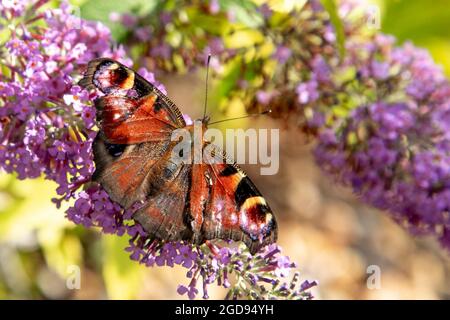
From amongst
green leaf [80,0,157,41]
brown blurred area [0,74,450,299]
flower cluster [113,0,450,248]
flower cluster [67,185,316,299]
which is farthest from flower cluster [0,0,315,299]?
brown blurred area [0,74,450,299]

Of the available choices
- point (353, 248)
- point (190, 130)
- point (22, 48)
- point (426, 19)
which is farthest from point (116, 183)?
point (353, 248)

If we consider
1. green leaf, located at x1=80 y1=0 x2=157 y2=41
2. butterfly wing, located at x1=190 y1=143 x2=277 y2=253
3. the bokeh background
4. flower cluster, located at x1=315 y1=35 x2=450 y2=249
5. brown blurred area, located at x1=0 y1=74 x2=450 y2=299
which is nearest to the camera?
butterfly wing, located at x1=190 y1=143 x2=277 y2=253

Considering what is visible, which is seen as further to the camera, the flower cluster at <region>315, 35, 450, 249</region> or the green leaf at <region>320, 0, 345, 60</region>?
the flower cluster at <region>315, 35, 450, 249</region>

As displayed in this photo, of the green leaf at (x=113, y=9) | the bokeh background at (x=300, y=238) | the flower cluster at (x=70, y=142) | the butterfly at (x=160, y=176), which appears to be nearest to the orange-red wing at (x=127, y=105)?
the butterfly at (x=160, y=176)

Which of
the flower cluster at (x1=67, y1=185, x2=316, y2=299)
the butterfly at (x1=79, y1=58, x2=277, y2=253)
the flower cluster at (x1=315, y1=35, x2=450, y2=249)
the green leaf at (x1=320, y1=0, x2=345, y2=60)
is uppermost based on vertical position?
the green leaf at (x1=320, y1=0, x2=345, y2=60)

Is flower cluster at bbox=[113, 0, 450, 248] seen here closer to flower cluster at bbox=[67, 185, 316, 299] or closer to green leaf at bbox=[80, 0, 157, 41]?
green leaf at bbox=[80, 0, 157, 41]

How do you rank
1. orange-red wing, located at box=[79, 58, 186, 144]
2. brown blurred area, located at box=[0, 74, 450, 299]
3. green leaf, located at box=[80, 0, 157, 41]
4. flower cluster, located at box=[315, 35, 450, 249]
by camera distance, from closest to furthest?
orange-red wing, located at box=[79, 58, 186, 144] → green leaf, located at box=[80, 0, 157, 41] → flower cluster, located at box=[315, 35, 450, 249] → brown blurred area, located at box=[0, 74, 450, 299]
